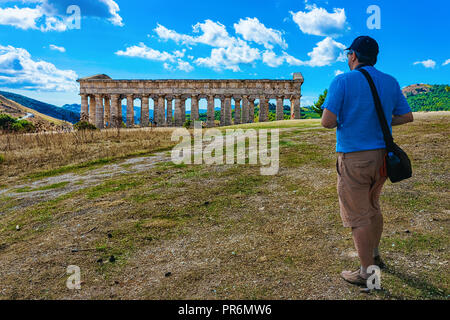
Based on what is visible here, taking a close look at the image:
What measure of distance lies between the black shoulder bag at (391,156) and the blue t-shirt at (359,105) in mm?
36

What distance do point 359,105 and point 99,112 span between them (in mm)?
45608

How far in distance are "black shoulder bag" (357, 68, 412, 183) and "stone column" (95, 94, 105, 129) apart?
149 feet

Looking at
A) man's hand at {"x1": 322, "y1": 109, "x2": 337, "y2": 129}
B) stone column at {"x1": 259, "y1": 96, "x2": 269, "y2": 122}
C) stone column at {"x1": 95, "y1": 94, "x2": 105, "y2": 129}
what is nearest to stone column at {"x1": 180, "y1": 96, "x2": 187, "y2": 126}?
stone column at {"x1": 259, "y1": 96, "x2": 269, "y2": 122}

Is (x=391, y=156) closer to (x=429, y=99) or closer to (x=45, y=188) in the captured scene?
(x=45, y=188)

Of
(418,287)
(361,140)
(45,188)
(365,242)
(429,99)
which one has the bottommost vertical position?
(418,287)

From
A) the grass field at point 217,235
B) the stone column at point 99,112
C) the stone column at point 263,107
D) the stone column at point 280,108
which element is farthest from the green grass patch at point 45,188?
the stone column at point 99,112

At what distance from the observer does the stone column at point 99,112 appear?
44.0 m

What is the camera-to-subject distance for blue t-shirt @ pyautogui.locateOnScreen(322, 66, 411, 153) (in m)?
3.03

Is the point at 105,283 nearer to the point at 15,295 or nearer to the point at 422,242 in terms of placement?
the point at 15,295

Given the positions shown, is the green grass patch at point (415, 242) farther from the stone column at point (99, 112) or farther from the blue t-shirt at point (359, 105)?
the stone column at point (99, 112)

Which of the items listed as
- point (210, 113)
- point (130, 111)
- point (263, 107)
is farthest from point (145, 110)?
point (263, 107)

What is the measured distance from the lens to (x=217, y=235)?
15.9 feet

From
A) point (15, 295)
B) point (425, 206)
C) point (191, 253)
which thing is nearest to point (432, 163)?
point (425, 206)

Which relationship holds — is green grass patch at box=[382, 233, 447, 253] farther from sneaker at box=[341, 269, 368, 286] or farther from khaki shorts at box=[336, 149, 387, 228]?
khaki shorts at box=[336, 149, 387, 228]
